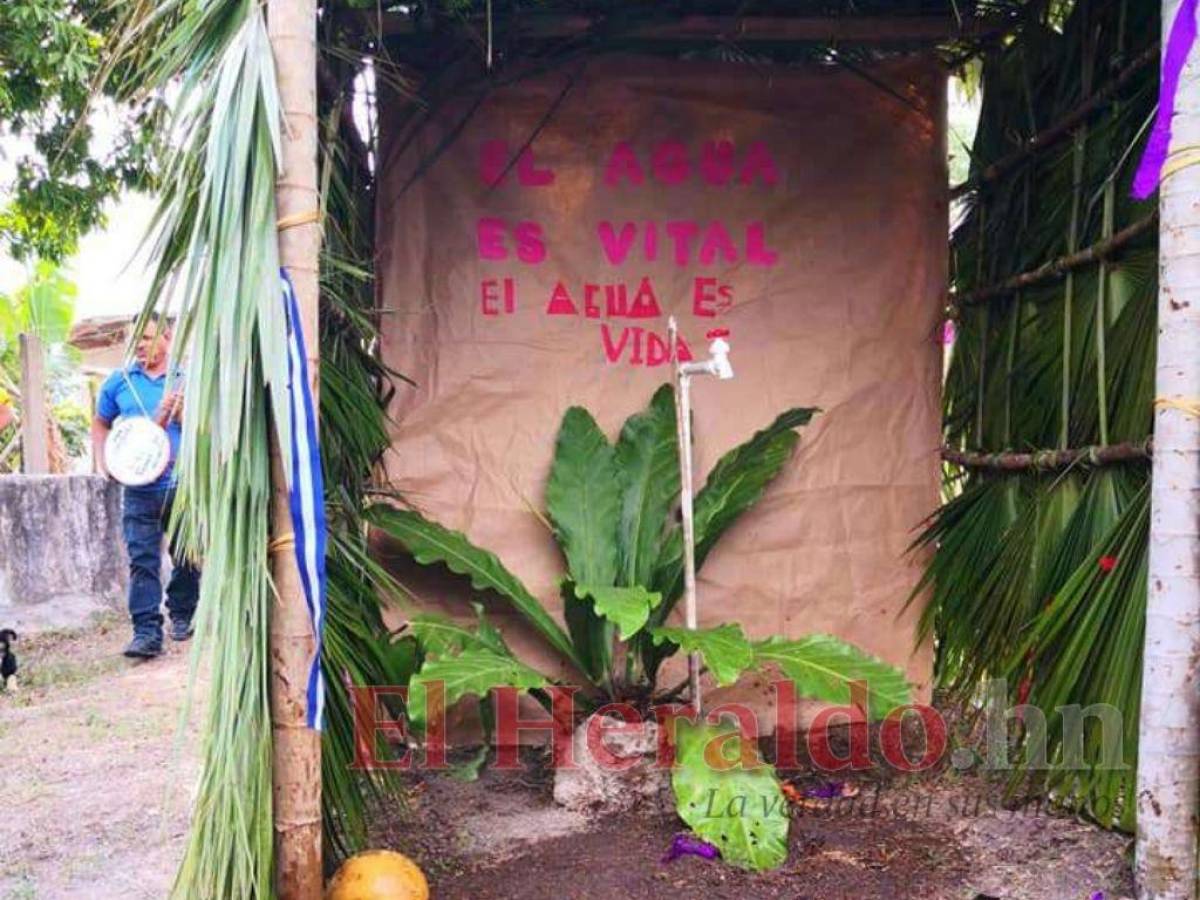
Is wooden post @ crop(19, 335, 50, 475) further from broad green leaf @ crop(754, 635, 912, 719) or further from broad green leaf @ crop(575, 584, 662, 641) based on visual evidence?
broad green leaf @ crop(754, 635, 912, 719)

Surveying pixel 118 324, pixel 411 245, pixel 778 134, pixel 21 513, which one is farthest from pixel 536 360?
pixel 118 324

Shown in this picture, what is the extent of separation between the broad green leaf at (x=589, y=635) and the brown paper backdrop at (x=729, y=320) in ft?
0.78

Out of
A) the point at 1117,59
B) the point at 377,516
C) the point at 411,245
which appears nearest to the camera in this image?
the point at 1117,59

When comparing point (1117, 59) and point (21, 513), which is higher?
point (1117, 59)

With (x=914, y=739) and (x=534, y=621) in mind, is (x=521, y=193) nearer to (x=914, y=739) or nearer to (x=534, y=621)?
(x=534, y=621)

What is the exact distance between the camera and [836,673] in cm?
234

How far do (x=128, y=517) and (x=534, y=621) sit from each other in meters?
2.25

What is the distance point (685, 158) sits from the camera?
3.01 metres

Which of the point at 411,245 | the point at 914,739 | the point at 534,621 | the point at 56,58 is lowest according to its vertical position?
the point at 914,739

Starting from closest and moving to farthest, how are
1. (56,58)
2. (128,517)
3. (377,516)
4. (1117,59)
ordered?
(1117,59), (377,516), (56,58), (128,517)

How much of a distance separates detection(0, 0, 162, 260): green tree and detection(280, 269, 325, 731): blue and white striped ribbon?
64.1 inches

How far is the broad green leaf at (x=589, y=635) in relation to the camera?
8.67ft

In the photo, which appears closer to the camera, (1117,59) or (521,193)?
(1117,59)

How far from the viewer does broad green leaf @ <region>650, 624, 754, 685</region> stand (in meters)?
2.12
